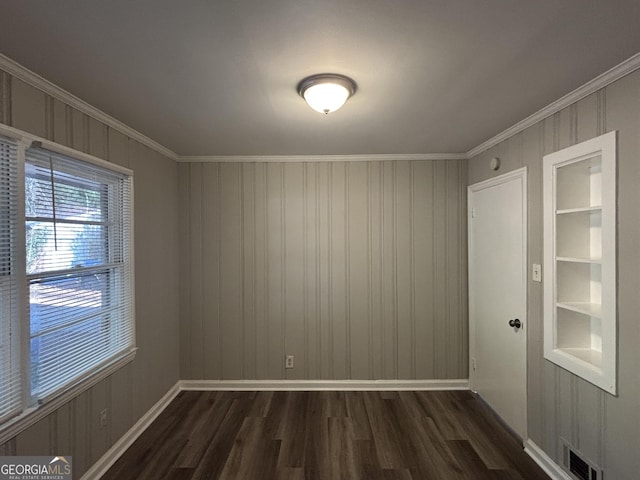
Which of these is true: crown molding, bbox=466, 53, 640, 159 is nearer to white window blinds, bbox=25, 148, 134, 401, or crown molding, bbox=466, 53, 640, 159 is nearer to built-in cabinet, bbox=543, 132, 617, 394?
built-in cabinet, bbox=543, 132, 617, 394

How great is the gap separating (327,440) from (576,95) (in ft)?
9.50

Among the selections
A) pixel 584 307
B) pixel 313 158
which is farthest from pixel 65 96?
pixel 584 307

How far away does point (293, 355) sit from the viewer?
3285 millimetres

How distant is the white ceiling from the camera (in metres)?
1.14

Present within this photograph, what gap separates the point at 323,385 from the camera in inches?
128

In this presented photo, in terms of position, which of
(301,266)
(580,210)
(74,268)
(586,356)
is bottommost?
(586,356)

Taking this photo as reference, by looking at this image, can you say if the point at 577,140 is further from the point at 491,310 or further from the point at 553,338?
the point at 491,310

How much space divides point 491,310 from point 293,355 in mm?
2000

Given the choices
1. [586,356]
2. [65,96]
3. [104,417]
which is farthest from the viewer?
[104,417]

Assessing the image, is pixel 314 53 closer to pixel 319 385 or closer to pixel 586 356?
pixel 586 356

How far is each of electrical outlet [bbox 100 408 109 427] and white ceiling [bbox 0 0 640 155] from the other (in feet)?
6.74

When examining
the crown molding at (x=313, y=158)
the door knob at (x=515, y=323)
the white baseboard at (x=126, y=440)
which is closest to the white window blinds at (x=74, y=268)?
the white baseboard at (x=126, y=440)

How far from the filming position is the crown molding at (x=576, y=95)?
4.93 feet

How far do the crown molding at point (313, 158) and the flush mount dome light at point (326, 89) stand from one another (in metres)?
1.49
